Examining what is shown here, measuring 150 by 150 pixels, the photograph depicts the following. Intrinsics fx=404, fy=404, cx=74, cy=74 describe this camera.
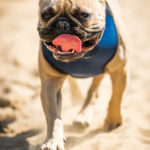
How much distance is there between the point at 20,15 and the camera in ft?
27.2

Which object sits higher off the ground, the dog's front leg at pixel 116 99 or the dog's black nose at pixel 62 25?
the dog's black nose at pixel 62 25

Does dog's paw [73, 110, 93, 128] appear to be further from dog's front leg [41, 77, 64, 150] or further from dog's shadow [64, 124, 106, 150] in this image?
dog's front leg [41, 77, 64, 150]

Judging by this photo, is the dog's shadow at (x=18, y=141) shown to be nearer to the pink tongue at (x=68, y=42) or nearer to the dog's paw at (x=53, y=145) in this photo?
the dog's paw at (x=53, y=145)

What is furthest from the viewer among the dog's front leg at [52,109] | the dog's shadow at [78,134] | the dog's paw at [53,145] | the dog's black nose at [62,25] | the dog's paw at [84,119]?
the dog's paw at [84,119]

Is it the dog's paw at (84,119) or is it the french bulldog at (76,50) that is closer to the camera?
the french bulldog at (76,50)

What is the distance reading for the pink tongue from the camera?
2.89m

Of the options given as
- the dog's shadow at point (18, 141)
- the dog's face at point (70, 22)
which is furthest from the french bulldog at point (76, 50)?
the dog's shadow at point (18, 141)

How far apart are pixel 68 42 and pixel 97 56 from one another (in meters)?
0.54

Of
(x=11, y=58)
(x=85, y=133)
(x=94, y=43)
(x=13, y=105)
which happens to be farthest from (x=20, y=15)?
(x=94, y=43)

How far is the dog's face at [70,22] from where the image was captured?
112 inches

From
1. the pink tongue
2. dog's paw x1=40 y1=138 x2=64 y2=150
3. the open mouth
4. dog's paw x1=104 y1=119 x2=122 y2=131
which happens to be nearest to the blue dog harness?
the open mouth

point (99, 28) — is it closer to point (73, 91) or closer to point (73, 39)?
point (73, 39)

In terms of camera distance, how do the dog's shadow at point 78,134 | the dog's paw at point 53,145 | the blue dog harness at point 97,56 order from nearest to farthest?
the dog's paw at point 53,145 → the blue dog harness at point 97,56 → the dog's shadow at point 78,134

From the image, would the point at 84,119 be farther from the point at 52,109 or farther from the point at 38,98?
the point at 38,98
